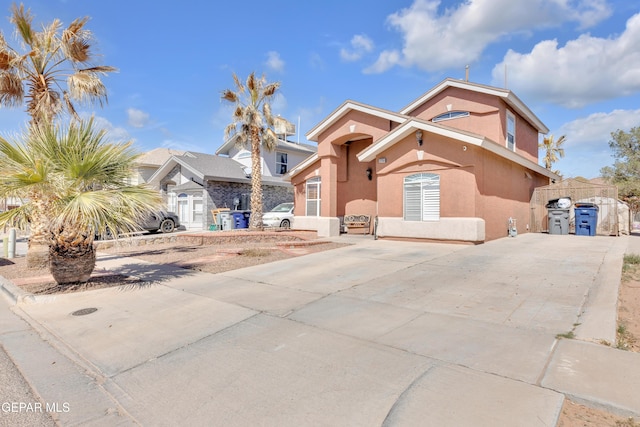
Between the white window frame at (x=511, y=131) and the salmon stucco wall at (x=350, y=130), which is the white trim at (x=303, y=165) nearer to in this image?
the salmon stucco wall at (x=350, y=130)

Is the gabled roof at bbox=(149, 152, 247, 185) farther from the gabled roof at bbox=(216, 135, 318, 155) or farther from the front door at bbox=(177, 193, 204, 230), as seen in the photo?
the front door at bbox=(177, 193, 204, 230)

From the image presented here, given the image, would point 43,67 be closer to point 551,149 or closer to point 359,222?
point 359,222

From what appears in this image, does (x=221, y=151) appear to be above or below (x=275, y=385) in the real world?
above

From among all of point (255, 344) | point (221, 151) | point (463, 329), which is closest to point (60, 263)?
point (255, 344)

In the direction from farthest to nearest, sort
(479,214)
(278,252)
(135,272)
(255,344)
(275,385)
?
(479,214) < (278,252) < (135,272) < (255,344) < (275,385)

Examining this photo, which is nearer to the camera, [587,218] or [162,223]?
[587,218]

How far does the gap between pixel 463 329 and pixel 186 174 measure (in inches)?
957

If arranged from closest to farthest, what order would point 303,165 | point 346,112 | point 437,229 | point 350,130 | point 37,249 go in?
point 37,249, point 437,229, point 350,130, point 346,112, point 303,165

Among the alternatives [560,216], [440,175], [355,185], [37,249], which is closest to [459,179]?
[440,175]

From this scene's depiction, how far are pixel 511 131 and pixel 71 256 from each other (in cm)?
1827

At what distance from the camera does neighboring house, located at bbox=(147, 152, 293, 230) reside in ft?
77.9

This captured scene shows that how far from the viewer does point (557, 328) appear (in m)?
4.50

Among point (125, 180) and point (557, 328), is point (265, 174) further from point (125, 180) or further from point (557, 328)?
point (557, 328)

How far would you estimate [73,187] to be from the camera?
6859mm
